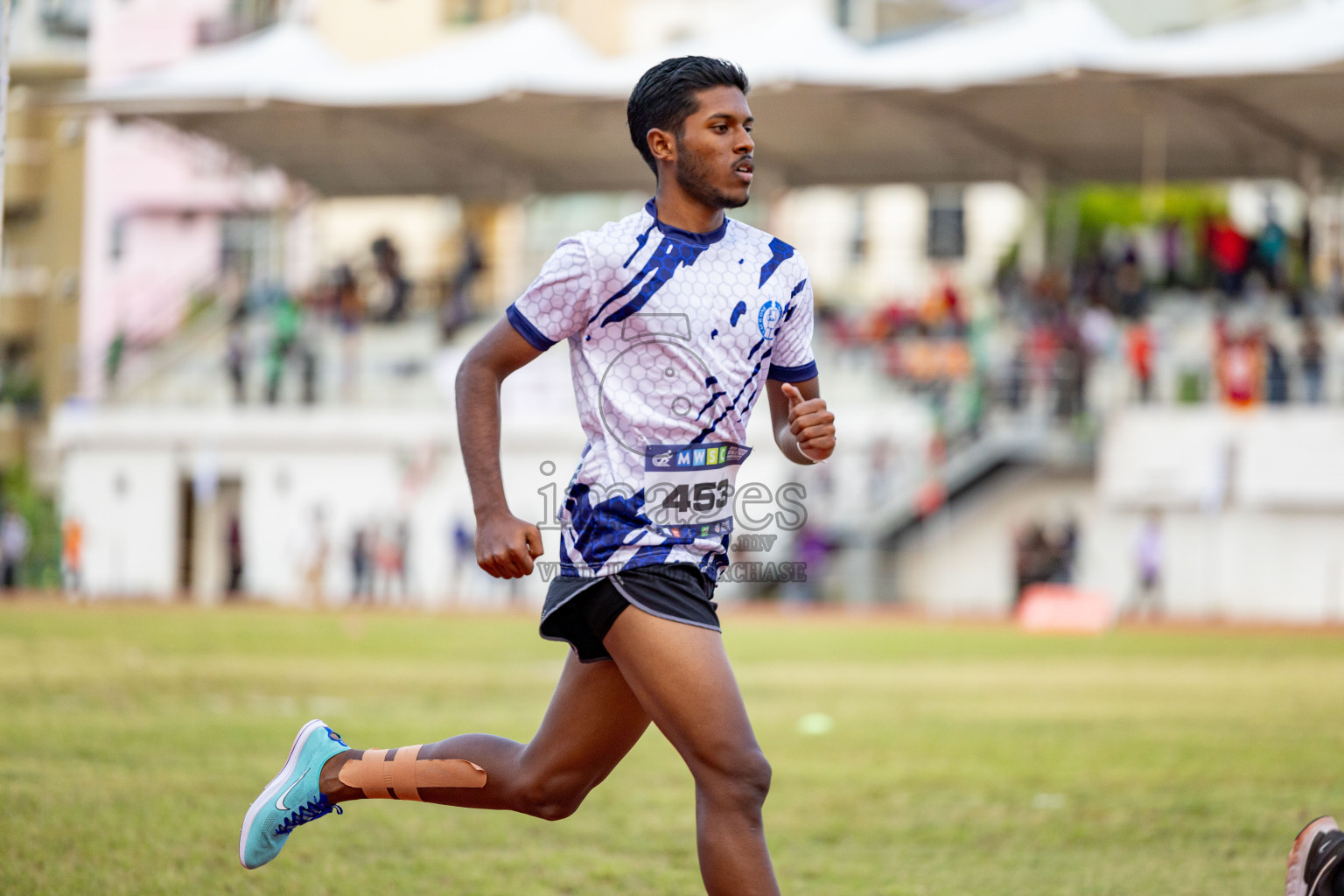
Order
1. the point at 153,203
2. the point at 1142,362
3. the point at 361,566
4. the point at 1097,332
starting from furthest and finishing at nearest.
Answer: the point at 153,203, the point at 361,566, the point at 1097,332, the point at 1142,362

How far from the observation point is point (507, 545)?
13.5 feet

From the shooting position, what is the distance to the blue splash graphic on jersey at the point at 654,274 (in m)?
4.28

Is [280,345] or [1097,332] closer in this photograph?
[1097,332]

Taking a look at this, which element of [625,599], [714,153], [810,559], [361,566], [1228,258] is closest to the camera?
[625,599]

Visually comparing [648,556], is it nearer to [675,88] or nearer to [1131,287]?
[675,88]

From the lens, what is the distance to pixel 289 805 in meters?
4.95

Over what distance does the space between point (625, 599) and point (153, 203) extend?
51297 millimetres

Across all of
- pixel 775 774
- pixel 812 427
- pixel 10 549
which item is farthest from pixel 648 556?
pixel 10 549

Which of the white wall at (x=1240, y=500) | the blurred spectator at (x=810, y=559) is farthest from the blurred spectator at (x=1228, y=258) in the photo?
the blurred spectator at (x=810, y=559)

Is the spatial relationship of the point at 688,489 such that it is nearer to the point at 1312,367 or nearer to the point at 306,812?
the point at 306,812

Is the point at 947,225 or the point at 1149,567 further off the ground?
the point at 947,225

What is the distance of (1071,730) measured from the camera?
11.2m

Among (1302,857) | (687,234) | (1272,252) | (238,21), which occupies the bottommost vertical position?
(1302,857)

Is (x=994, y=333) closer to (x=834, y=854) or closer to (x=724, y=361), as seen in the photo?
(x=834, y=854)
